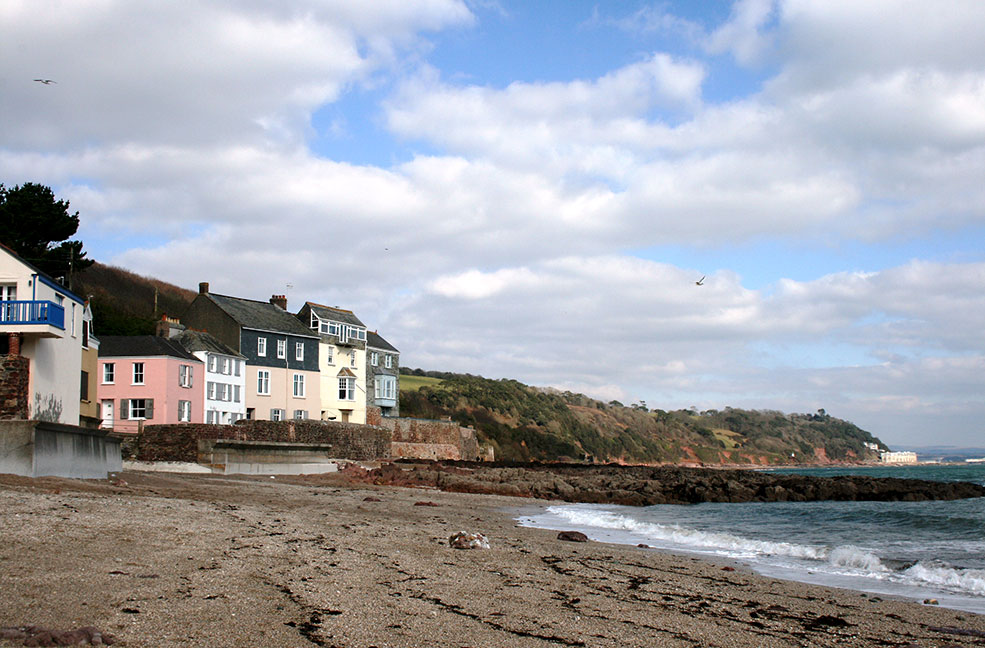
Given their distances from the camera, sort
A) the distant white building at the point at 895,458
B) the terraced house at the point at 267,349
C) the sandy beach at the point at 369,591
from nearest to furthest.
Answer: the sandy beach at the point at 369,591, the terraced house at the point at 267,349, the distant white building at the point at 895,458

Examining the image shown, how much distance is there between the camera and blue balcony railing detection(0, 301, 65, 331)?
20281 mm

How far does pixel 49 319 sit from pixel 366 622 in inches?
664

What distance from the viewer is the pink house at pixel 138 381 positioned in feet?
132

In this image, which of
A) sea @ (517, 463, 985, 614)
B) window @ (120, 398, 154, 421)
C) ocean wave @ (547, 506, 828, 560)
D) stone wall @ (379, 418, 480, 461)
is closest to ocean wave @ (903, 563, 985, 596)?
sea @ (517, 463, 985, 614)

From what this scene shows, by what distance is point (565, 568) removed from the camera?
11.9 metres

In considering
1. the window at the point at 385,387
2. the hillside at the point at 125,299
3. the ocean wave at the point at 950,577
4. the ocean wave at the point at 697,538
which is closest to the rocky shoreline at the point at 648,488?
the ocean wave at the point at 697,538

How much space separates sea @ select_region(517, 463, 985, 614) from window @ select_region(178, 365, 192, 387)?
22.1 meters

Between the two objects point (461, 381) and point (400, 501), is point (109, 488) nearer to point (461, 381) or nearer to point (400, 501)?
point (400, 501)

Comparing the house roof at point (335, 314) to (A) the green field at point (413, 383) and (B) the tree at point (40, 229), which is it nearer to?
(B) the tree at point (40, 229)

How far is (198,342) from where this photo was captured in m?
45.0

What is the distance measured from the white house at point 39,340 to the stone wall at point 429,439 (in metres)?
34.1

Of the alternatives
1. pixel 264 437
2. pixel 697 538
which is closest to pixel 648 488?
pixel 697 538

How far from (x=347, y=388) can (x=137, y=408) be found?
18722mm

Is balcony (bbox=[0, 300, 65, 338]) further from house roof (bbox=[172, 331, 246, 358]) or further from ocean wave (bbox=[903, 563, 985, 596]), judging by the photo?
house roof (bbox=[172, 331, 246, 358])
